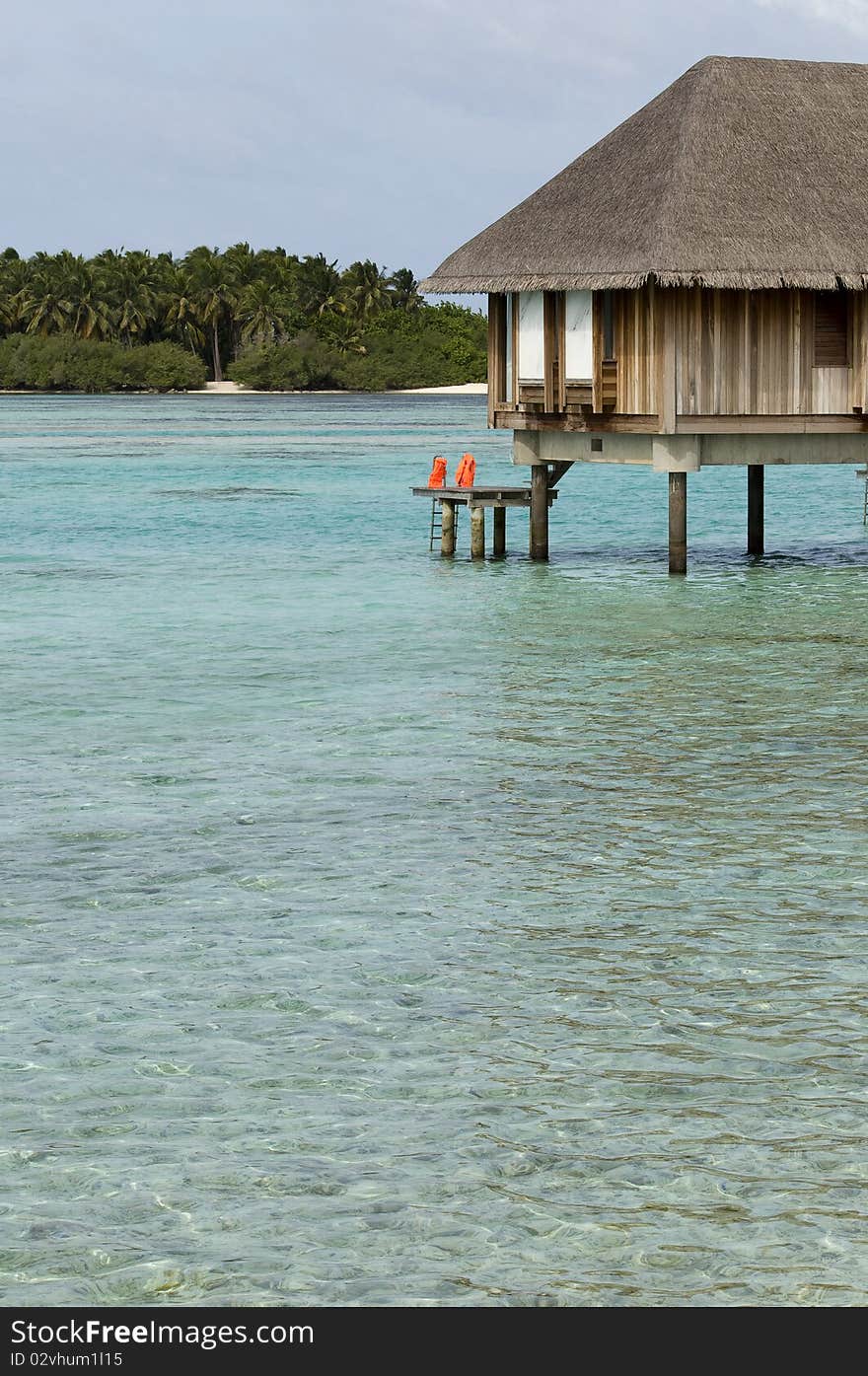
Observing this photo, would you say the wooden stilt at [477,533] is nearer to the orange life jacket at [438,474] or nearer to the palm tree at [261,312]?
the orange life jacket at [438,474]

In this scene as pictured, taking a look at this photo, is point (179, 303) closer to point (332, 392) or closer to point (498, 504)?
point (332, 392)

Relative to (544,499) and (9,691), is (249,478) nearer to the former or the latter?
(544,499)

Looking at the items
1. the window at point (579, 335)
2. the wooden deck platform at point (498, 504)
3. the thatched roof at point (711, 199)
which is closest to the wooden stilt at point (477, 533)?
the wooden deck platform at point (498, 504)

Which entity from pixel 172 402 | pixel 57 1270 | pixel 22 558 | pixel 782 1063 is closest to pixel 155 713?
pixel 782 1063

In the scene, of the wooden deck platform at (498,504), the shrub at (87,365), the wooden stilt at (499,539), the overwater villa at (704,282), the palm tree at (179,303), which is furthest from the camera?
the palm tree at (179,303)

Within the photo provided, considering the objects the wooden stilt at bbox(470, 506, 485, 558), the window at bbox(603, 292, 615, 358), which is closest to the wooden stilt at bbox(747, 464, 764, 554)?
the wooden stilt at bbox(470, 506, 485, 558)

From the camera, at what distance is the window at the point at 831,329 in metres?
23.0

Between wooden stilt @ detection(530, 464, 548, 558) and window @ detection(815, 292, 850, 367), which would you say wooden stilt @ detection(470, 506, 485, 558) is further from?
window @ detection(815, 292, 850, 367)

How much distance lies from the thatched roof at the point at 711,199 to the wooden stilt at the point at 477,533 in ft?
10.9

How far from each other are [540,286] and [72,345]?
124437mm

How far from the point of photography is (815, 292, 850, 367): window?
904 inches

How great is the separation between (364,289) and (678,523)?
13476 centimetres

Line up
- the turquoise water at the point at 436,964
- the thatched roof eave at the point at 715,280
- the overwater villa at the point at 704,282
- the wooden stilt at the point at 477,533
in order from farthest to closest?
the wooden stilt at the point at 477,533
the overwater villa at the point at 704,282
the thatched roof eave at the point at 715,280
the turquoise water at the point at 436,964

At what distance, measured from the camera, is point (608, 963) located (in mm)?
8734
